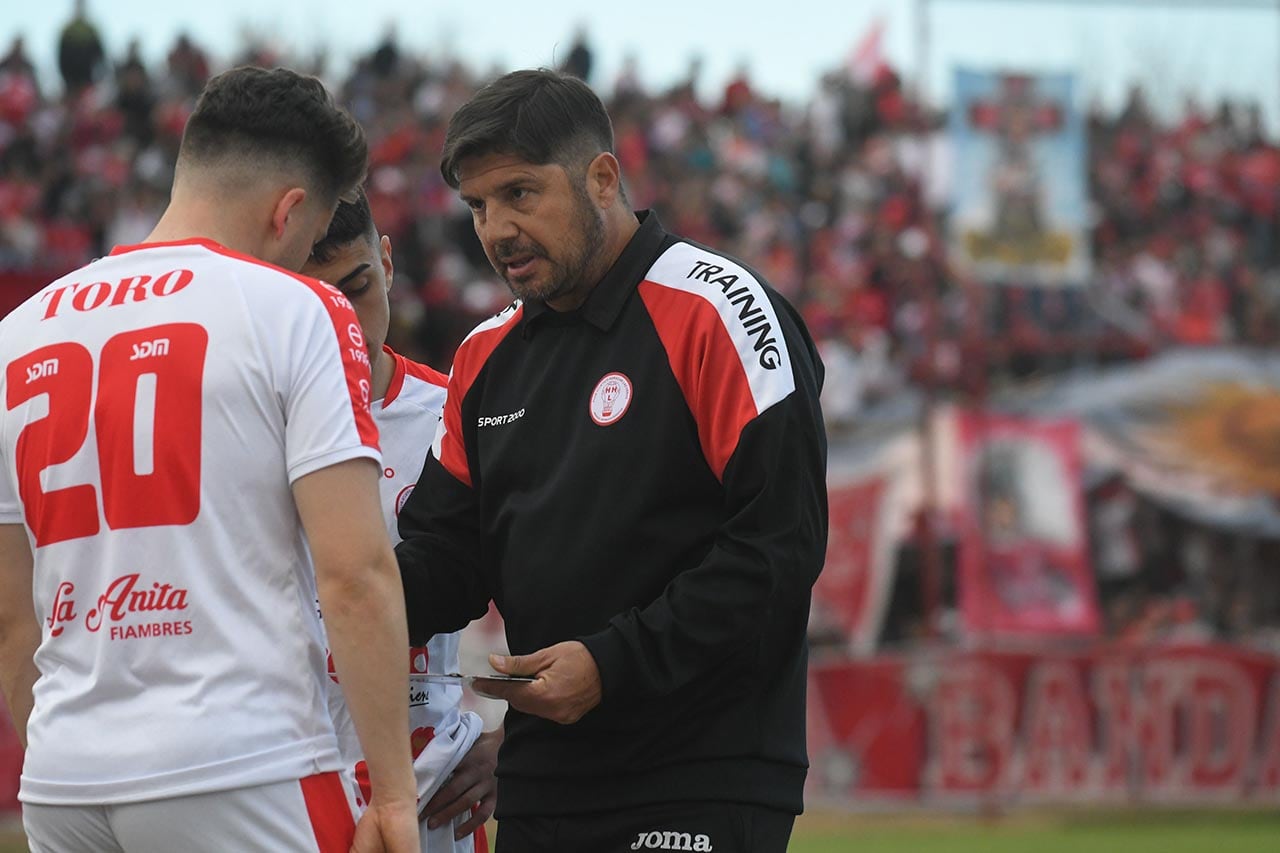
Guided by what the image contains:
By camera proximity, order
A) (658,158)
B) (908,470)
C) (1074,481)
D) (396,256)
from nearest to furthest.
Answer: (1074,481)
(908,470)
(396,256)
(658,158)

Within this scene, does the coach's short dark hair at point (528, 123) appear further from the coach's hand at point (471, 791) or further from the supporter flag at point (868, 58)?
the supporter flag at point (868, 58)

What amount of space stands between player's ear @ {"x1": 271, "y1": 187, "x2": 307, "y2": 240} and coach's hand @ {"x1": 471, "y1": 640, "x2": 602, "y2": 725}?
2.61ft

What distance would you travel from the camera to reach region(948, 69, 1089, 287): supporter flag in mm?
11203

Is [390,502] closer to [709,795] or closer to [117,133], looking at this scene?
[709,795]

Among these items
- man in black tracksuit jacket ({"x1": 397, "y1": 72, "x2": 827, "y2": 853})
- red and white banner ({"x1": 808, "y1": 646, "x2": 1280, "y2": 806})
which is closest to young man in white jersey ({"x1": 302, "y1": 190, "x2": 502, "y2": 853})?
man in black tracksuit jacket ({"x1": 397, "y1": 72, "x2": 827, "y2": 853})

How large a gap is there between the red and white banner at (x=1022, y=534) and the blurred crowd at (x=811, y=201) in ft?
1.63

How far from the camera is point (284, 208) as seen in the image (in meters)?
2.80

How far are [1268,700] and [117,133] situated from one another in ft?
37.2

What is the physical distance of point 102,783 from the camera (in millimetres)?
2537

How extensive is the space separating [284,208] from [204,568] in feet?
2.00

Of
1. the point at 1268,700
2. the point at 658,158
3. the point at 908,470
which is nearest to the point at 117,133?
the point at 658,158

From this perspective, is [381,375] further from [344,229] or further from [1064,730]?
[1064,730]

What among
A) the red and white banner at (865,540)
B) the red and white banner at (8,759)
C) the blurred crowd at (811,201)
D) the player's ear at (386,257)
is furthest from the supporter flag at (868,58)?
the player's ear at (386,257)

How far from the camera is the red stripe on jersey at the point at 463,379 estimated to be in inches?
135
